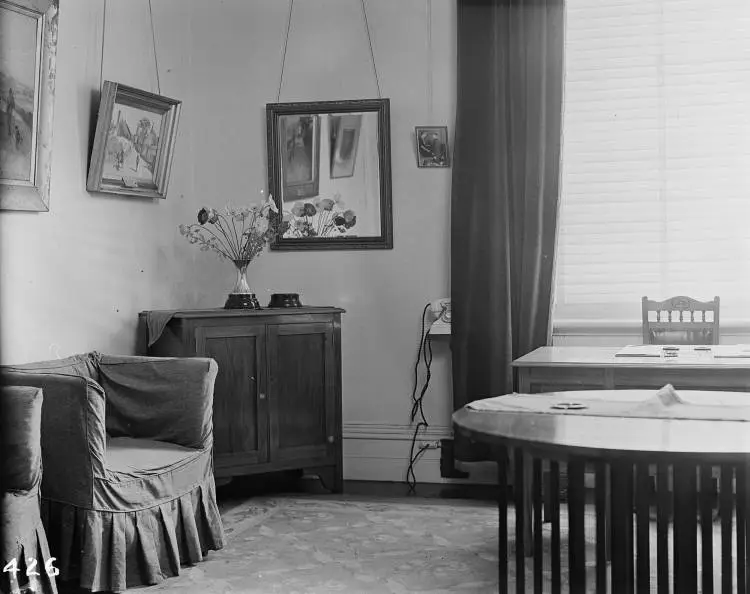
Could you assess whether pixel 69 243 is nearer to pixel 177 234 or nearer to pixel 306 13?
pixel 177 234

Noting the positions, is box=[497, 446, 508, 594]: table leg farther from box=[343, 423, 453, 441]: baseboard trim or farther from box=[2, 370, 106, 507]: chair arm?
box=[343, 423, 453, 441]: baseboard trim

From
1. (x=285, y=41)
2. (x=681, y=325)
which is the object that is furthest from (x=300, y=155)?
(x=681, y=325)

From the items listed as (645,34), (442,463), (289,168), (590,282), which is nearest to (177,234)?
(289,168)

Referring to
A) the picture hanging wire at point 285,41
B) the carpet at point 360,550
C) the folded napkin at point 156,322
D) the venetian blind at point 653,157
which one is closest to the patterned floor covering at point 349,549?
the carpet at point 360,550

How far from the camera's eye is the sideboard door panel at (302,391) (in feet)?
15.1

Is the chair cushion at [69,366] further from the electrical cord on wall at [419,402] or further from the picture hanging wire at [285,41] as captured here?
the picture hanging wire at [285,41]

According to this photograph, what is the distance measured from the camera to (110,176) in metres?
4.29

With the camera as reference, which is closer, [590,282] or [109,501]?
[109,501]

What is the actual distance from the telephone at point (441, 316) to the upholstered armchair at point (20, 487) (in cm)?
246

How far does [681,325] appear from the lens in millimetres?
4453

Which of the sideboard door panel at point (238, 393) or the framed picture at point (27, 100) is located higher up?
the framed picture at point (27, 100)

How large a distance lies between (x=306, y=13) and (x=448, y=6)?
78cm

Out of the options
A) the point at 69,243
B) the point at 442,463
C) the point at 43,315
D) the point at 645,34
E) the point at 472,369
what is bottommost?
the point at 442,463

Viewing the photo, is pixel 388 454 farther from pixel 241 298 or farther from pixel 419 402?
pixel 241 298
